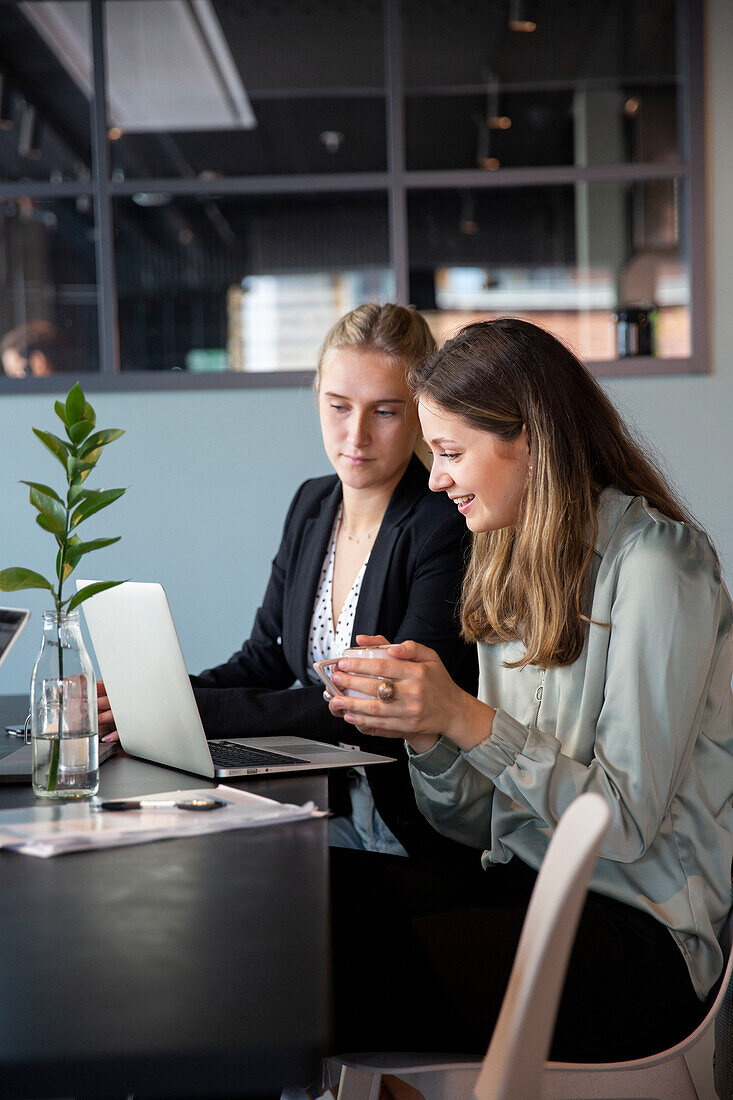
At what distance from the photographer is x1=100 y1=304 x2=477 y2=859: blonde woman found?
1.74 metres

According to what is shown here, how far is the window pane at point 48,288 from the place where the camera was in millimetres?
4484

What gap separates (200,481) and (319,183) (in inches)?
42.8

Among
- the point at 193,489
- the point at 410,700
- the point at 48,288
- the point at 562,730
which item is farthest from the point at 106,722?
the point at 48,288

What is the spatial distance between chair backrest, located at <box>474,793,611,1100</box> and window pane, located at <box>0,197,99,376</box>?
3436 mm

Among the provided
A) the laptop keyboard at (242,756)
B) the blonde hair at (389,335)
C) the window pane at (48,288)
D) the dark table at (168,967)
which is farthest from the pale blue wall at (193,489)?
the dark table at (168,967)

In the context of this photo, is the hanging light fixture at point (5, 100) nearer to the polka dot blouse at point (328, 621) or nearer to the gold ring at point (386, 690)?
the polka dot blouse at point (328, 621)

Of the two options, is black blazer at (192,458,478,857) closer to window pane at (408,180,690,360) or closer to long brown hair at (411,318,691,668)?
long brown hair at (411,318,691,668)

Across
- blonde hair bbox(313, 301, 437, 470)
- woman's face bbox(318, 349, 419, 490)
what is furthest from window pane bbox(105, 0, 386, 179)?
woman's face bbox(318, 349, 419, 490)

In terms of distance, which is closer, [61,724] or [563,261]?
[61,724]

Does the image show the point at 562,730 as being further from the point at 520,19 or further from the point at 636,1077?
the point at 520,19

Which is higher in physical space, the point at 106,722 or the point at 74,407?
the point at 74,407

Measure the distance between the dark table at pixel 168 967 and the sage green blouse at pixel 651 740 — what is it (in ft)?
1.11

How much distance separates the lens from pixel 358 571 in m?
2.06

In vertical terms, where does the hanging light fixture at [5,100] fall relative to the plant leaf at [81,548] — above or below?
above
